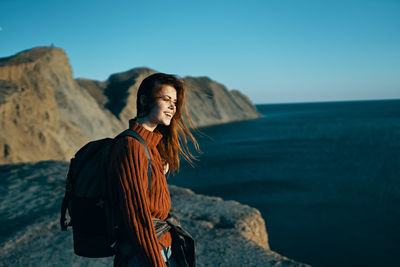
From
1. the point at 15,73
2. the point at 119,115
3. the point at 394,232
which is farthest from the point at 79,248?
the point at 119,115

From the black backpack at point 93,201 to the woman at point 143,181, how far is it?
47 millimetres

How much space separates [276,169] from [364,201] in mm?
6219

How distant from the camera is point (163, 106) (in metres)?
1.54

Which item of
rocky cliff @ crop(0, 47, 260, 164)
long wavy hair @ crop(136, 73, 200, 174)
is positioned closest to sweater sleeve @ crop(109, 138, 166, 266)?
long wavy hair @ crop(136, 73, 200, 174)

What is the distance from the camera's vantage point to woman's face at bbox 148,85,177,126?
5.04 feet

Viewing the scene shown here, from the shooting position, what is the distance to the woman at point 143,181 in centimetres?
127

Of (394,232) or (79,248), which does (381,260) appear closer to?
(394,232)

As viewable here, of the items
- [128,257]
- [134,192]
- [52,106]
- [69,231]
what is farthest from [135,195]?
[52,106]

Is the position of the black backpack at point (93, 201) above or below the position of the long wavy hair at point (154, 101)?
below

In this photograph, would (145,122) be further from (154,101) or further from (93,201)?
(93,201)

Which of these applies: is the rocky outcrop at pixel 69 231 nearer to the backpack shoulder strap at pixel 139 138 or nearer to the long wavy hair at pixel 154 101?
the long wavy hair at pixel 154 101

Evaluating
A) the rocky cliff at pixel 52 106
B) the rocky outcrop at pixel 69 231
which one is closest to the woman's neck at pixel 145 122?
the rocky cliff at pixel 52 106

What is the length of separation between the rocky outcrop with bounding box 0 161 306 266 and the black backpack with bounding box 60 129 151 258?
2.17 meters

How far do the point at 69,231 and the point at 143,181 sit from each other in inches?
131
